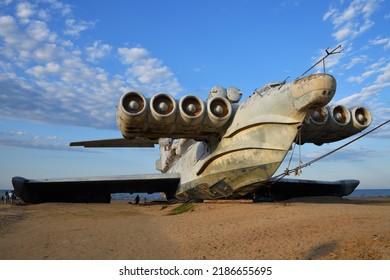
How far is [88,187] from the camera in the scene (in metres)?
17.2

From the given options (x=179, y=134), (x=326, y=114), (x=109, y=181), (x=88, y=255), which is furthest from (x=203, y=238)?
(x=109, y=181)

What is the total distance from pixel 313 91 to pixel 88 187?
1216 centimetres

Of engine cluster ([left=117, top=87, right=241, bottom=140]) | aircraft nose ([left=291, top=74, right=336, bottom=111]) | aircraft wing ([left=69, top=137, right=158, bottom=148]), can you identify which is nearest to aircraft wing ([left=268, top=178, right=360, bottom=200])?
aircraft wing ([left=69, top=137, right=158, bottom=148])

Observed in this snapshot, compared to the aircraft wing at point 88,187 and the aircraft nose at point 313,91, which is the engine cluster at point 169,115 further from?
the aircraft wing at point 88,187

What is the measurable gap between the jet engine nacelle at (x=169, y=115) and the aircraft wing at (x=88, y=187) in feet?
14.0

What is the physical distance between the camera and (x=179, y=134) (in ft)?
37.1

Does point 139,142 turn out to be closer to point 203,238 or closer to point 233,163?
point 233,163

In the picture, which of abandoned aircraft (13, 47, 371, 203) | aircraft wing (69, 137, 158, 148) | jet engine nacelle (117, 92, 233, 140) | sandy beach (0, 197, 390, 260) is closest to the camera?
sandy beach (0, 197, 390, 260)

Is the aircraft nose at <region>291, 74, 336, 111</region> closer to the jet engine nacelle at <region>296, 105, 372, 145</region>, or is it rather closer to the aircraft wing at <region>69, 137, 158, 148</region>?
the jet engine nacelle at <region>296, 105, 372, 145</region>

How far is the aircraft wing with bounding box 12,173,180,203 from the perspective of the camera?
15633mm

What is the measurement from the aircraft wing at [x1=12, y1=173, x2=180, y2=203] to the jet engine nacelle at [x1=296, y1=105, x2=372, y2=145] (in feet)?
19.0

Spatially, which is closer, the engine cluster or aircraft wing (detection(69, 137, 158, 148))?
the engine cluster

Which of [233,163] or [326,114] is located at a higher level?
[326,114]

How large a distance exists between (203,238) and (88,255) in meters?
2.00
